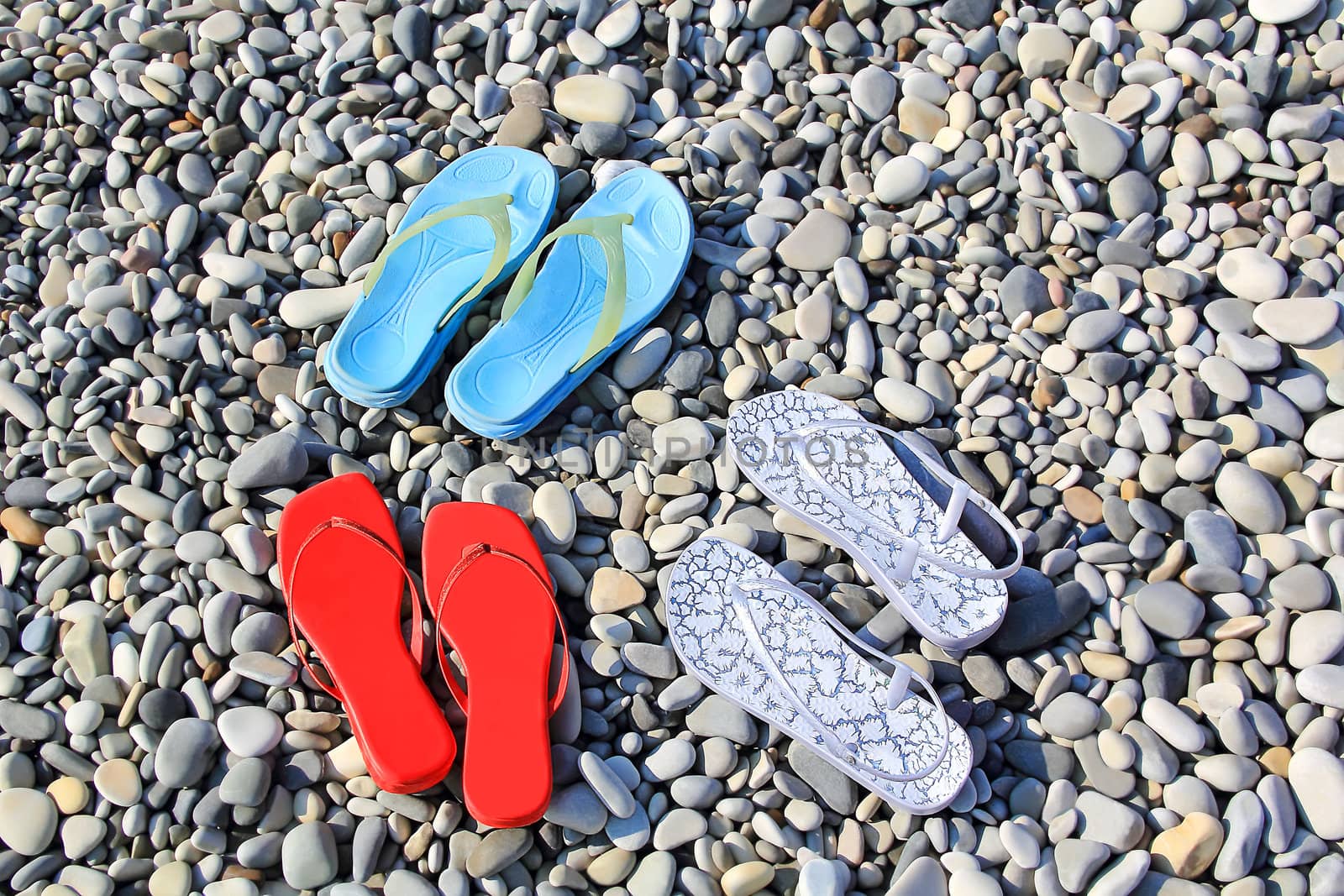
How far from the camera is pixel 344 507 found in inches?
73.3

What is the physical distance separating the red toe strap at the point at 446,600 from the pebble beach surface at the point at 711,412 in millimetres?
63

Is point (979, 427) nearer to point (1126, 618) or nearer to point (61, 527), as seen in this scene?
point (1126, 618)

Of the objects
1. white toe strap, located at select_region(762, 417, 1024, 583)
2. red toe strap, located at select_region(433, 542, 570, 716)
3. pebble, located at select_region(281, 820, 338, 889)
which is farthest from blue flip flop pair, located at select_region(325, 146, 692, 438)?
pebble, located at select_region(281, 820, 338, 889)

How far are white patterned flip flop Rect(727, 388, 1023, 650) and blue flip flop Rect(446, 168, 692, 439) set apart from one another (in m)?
0.32

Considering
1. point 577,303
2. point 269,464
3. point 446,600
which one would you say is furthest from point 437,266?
point 446,600

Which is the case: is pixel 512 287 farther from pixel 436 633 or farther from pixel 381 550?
pixel 436 633

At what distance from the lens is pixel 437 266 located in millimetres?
2121

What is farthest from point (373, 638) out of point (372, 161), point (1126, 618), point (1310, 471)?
point (1310, 471)

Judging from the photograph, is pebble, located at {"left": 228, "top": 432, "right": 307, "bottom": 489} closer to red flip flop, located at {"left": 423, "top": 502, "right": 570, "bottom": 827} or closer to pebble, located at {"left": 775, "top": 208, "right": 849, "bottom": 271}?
red flip flop, located at {"left": 423, "top": 502, "right": 570, "bottom": 827}

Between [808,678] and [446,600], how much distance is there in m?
0.66

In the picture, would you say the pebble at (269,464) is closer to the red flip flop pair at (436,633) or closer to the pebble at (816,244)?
the red flip flop pair at (436,633)

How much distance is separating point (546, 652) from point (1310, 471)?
4.88ft

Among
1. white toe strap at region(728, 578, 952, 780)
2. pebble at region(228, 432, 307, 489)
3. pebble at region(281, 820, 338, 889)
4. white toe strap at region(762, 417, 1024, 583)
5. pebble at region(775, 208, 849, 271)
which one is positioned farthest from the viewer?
pebble at region(775, 208, 849, 271)

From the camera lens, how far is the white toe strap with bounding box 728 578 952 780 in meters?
1.68
